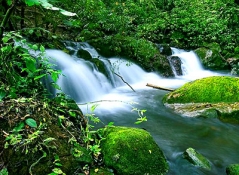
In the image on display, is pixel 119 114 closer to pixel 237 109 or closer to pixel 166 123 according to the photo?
pixel 166 123

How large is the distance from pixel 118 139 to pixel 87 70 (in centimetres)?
530

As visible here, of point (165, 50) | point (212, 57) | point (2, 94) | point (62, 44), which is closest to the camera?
point (2, 94)

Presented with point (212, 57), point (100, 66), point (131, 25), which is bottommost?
point (100, 66)

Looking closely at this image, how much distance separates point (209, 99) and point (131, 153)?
3781 millimetres

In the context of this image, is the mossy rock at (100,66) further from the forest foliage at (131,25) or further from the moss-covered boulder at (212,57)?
the moss-covered boulder at (212,57)

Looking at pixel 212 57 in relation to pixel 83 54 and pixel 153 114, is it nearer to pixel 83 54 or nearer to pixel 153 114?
pixel 83 54

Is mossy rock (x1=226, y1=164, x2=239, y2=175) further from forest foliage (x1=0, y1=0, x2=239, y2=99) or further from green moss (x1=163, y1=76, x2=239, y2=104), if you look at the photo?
forest foliage (x1=0, y1=0, x2=239, y2=99)

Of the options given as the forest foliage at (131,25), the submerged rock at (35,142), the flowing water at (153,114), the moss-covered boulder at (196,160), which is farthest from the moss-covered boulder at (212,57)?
the submerged rock at (35,142)

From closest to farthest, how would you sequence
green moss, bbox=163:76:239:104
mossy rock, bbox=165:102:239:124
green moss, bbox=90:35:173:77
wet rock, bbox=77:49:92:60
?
mossy rock, bbox=165:102:239:124
green moss, bbox=163:76:239:104
wet rock, bbox=77:49:92:60
green moss, bbox=90:35:173:77

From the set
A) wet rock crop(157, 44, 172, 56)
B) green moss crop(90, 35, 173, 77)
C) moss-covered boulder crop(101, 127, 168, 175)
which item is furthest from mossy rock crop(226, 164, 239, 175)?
wet rock crop(157, 44, 172, 56)

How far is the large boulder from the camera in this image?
5.73 metres

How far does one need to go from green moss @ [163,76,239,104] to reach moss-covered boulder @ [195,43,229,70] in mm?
6196

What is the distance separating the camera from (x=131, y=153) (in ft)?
10.3

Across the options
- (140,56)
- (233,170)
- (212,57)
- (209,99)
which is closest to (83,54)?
(140,56)
